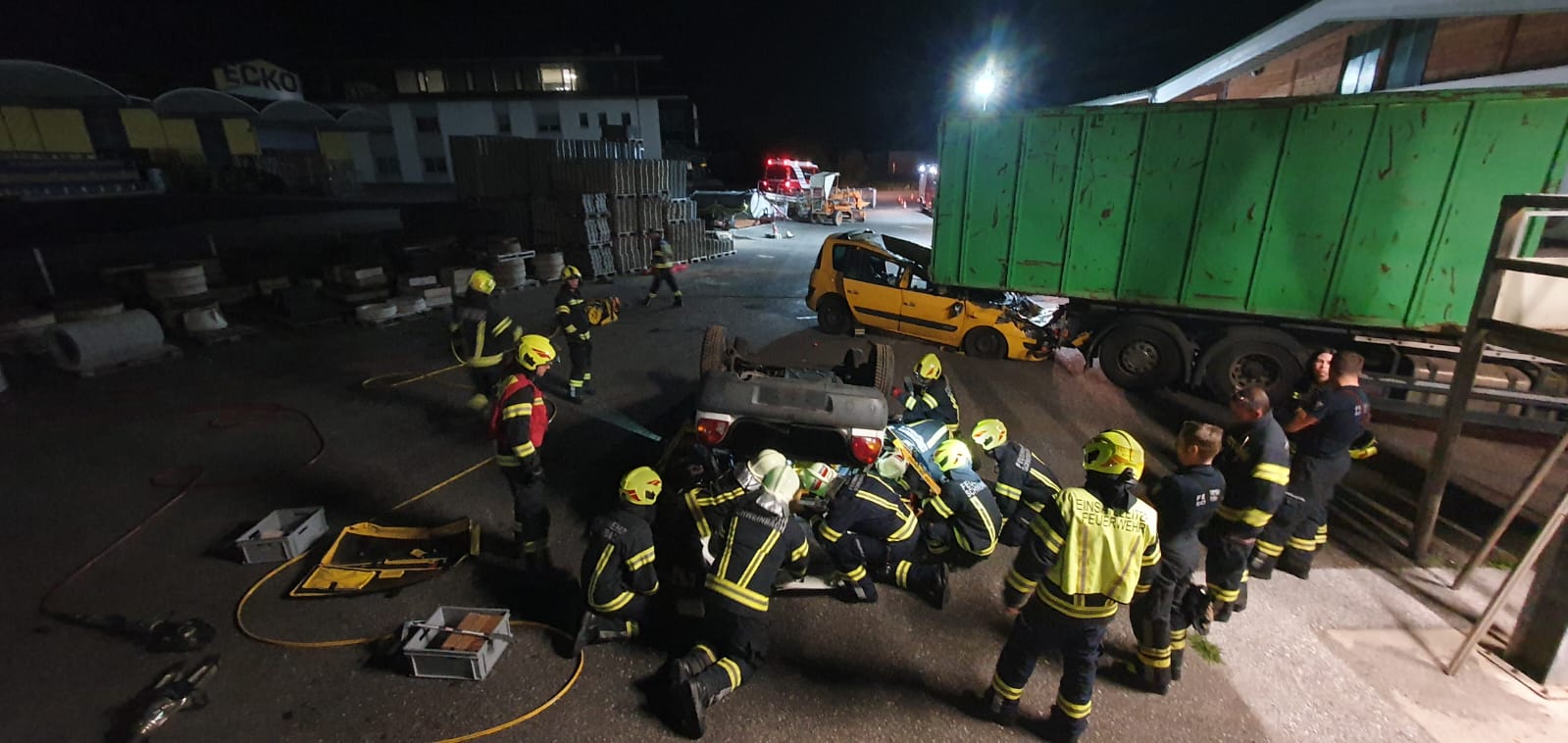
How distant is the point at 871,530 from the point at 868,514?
18 cm

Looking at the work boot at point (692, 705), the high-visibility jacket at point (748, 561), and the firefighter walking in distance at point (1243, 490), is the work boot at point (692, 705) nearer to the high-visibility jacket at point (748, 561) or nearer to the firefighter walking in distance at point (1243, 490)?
the high-visibility jacket at point (748, 561)

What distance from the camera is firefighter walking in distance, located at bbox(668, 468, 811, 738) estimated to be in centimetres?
335

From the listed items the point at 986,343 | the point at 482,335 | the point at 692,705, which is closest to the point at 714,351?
the point at 482,335

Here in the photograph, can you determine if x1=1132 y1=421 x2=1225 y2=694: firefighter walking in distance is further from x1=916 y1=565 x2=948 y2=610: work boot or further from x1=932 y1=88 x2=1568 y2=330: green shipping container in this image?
x1=932 y1=88 x2=1568 y2=330: green shipping container

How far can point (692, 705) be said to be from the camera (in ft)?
10.8

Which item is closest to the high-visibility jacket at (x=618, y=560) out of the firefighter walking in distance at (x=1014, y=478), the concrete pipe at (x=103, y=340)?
the firefighter walking in distance at (x=1014, y=478)

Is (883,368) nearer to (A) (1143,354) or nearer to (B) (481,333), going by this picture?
(B) (481,333)

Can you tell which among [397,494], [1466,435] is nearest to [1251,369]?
[1466,435]

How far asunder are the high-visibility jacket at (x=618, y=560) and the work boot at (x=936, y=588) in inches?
77.3

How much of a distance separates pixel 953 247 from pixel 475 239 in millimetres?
11892

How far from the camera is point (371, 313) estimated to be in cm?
1122

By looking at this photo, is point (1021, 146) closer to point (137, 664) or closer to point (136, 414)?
point (137, 664)

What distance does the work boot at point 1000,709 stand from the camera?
11.5ft

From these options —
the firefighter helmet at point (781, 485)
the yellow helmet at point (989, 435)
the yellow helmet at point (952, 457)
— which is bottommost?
the yellow helmet at point (952, 457)
